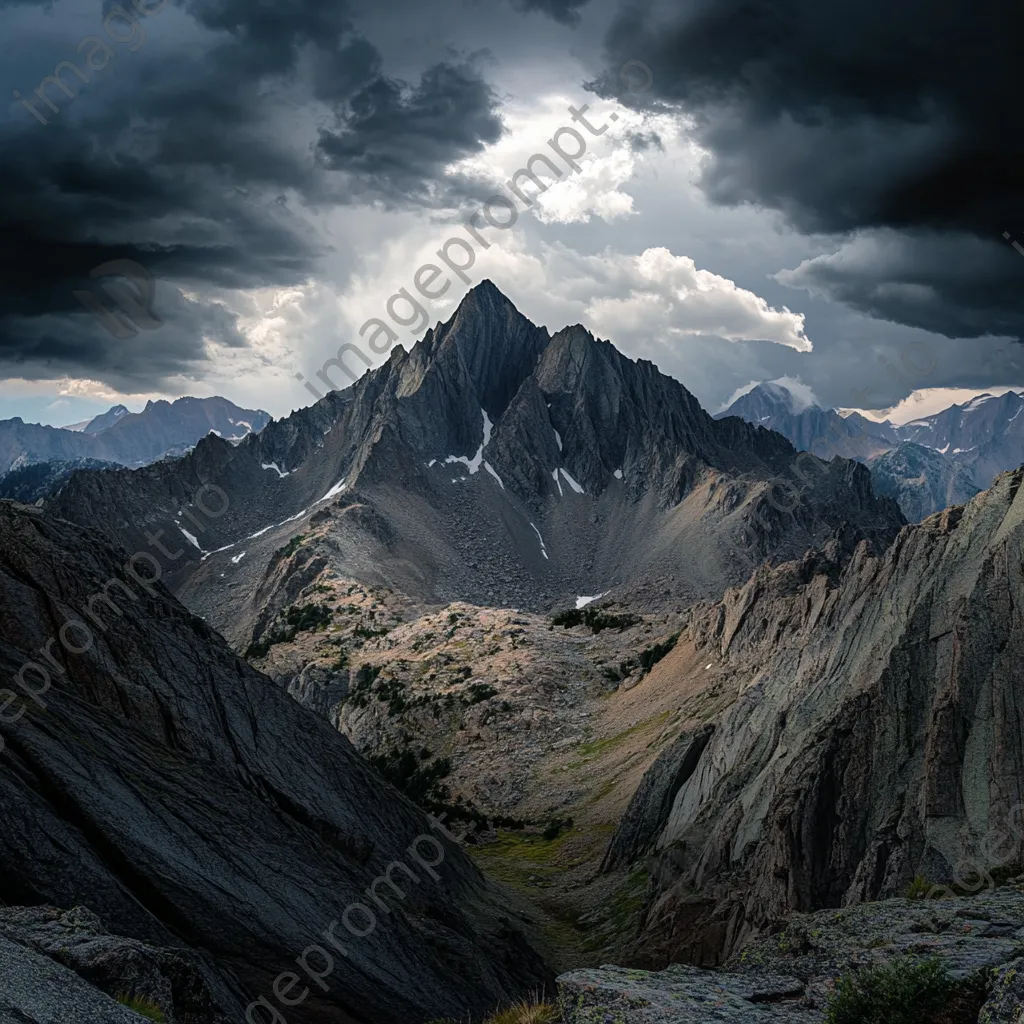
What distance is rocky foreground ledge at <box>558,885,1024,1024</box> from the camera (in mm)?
12492

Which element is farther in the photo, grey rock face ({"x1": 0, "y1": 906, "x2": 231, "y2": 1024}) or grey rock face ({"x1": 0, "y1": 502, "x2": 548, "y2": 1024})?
grey rock face ({"x1": 0, "y1": 502, "x2": 548, "y2": 1024})

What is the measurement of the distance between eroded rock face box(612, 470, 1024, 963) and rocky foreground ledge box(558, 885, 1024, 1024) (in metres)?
8.04

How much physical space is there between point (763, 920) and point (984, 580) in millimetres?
15084

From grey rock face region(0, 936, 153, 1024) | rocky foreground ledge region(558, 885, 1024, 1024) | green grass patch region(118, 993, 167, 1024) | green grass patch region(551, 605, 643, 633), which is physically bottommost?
rocky foreground ledge region(558, 885, 1024, 1024)

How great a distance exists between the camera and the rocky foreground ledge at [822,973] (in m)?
12.5

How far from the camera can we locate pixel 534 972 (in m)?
35.6

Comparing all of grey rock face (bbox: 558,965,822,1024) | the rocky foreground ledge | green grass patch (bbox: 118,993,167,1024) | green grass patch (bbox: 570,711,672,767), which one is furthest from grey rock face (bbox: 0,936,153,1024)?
green grass patch (bbox: 570,711,672,767)

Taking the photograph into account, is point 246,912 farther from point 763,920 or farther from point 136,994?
point 763,920

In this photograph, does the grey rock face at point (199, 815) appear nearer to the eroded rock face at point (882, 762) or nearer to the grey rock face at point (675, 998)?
the grey rock face at point (675, 998)

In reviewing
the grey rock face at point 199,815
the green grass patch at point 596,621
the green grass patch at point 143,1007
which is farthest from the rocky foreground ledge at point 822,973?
the green grass patch at point 596,621

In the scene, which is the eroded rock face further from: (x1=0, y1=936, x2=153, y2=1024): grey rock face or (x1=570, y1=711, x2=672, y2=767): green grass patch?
(x1=570, y1=711, x2=672, y2=767): green grass patch

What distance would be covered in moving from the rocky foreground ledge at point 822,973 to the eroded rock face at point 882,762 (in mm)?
8036

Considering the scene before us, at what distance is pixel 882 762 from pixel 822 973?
60.2 feet

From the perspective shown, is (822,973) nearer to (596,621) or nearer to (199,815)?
(199,815)
